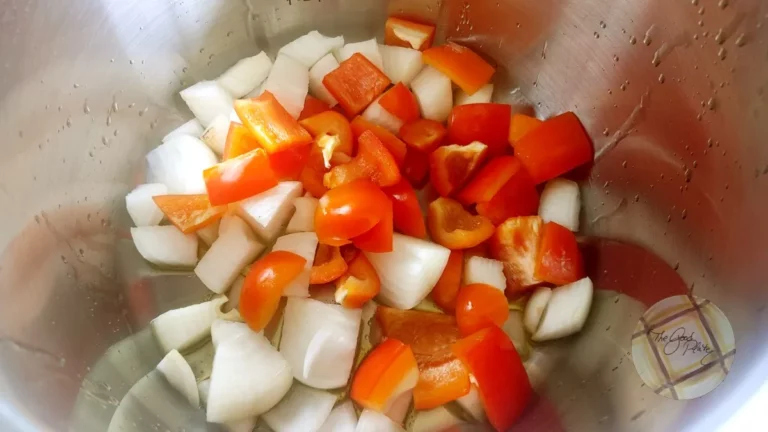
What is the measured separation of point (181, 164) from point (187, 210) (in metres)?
→ 0.13

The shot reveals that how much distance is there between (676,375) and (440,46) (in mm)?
830

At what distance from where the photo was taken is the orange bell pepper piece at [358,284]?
1066mm

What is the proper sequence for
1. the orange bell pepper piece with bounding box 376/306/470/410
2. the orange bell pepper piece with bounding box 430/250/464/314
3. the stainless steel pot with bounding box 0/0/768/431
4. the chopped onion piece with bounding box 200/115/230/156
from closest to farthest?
the stainless steel pot with bounding box 0/0/768/431
the orange bell pepper piece with bounding box 376/306/470/410
the orange bell pepper piece with bounding box 430/250/464/314
the chopped onion piece with bounding box 200/115/230/156

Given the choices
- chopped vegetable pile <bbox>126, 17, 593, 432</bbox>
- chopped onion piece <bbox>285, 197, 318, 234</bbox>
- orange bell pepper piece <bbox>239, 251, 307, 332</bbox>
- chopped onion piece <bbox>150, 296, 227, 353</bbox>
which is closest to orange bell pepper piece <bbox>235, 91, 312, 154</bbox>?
chopped vegetable pile <bbox>126, 17, 593, 432</bbox>

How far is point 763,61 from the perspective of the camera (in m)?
0.94

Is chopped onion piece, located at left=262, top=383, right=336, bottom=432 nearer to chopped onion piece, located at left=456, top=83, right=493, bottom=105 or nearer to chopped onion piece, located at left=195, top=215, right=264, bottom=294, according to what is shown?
chopped onion piece, located at left=195, top=215, right=264, bottom=294

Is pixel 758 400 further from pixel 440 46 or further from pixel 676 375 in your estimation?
pixel 440 46

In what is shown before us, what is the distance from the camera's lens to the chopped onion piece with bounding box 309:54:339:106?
131 centimetres

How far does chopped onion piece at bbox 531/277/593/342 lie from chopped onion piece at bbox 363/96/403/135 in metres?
0.48

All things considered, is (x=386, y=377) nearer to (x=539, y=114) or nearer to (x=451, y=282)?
(x=451, y=282)

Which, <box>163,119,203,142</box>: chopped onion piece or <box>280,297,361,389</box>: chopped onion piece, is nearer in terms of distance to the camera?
<box>280,297,361,389</box>: chopped onion piece

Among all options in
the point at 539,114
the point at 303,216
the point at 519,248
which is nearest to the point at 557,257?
the point at 519,248

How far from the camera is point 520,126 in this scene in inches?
48.6

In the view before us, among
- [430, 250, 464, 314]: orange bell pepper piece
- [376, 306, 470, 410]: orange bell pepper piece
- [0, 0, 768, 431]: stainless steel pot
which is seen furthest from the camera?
[430, 250, 464, 314]: orange bell pepper piece
